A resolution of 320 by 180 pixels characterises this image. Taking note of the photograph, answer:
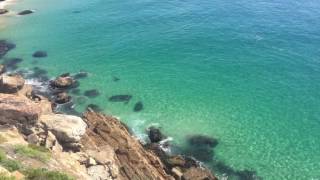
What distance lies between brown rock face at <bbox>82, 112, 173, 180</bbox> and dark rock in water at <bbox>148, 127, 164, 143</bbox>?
5477 millimetres

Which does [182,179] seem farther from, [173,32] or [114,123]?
[173,32]

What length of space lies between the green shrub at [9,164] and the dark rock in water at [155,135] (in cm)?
3352

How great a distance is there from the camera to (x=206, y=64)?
9150 centimetres

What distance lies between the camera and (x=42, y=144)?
4775 cm

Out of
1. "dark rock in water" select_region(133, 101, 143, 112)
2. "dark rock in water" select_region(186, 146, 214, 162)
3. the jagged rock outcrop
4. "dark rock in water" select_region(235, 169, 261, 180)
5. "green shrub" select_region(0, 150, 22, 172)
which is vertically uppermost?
"green shrub" select_region(0, 150, 22, 172)

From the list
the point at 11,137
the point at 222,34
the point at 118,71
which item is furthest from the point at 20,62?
the point at 11,137

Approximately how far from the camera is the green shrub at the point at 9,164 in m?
36.7

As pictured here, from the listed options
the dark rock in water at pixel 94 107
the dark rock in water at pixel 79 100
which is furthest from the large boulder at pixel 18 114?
the dark rock in water at pixel 79 100

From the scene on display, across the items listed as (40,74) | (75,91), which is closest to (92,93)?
(75,91)

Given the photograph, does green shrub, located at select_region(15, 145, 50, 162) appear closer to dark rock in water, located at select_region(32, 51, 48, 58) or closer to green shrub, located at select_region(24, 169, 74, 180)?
green shrub, located at select_region(24, 169, 74, 180)

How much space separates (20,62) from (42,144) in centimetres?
5379

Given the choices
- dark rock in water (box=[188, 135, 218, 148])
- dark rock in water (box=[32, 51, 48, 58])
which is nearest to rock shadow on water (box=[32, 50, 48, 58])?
dark rock in water (box=[32, 51, 48, 58])

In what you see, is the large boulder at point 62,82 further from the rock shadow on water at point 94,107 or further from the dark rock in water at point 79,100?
the rock shadow on water at point 94,107

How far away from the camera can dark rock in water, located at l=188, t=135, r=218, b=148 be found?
6856cm
